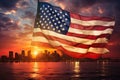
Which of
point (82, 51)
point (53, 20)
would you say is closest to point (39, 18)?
point (53, 20)

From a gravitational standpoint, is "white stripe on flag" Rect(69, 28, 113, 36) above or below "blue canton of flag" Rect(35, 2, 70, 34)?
below

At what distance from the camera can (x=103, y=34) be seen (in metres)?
20.2

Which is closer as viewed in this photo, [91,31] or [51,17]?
[51,17]

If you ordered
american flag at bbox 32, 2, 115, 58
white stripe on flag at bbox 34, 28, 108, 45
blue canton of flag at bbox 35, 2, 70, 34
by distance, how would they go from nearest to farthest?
blue canton of flag at bbox 35, 2, 70, 34 < american flag at bbox 32, 2, 115, 58 < white stripe on flag at bbox 34, 28, 108, 45

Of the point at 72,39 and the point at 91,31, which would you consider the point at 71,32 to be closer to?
the point at 72,39

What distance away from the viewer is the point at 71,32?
20.8m

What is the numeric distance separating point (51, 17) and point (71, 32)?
6.31ft

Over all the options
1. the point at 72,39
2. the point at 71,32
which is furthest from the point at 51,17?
the point at 72,39

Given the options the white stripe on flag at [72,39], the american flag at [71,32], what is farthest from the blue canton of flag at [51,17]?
the white stripe on flag at [72,39]

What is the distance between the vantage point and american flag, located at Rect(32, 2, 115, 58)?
19.9 meters

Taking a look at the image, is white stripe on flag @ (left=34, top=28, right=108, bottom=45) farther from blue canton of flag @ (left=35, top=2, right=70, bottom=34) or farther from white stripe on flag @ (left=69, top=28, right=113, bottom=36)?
white stripe on flag @ (left=69, top=28, right=113, bottom=36)

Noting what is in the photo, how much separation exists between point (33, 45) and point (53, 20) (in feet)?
7.16

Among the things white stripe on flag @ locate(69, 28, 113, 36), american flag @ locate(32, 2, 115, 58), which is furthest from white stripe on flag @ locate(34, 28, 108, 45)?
white stripe on flag @ locate(69, 28, 113, 36)

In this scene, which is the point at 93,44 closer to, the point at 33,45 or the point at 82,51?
the point at 82,51
